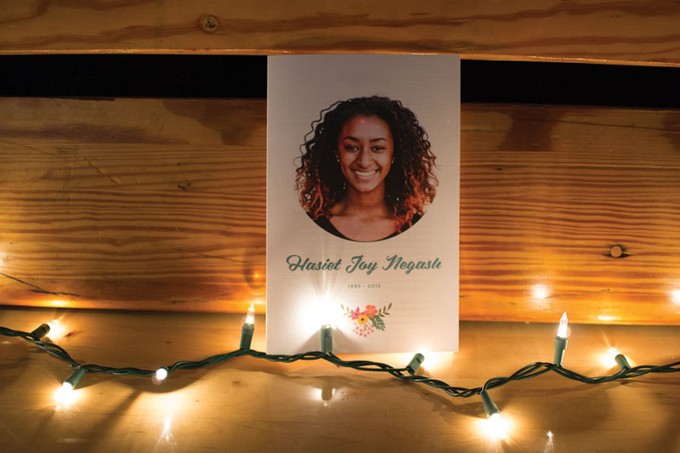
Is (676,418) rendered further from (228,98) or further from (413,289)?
(228,98)

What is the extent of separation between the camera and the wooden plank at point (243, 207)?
728 mm

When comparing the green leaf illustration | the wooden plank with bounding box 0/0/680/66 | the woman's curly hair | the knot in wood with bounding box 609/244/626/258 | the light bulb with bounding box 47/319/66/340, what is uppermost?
the wooden plank with bounding box 0/0/680/66

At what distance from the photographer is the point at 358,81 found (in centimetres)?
68

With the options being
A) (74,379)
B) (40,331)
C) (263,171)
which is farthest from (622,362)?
(40,331)

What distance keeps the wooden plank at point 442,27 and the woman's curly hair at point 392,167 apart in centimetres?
9

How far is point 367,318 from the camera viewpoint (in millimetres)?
690

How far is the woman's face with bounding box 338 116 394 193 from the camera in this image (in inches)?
27.0

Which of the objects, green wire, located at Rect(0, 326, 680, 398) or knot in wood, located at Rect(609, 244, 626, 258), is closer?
green wire, located at Rect(0, 326, 680, 398)

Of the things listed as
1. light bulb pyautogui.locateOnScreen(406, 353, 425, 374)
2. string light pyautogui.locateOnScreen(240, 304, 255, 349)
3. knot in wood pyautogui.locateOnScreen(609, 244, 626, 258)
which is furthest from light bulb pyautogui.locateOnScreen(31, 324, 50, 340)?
knot in wood pyautogui.locateOnScreen(609, 244, 626, 258)

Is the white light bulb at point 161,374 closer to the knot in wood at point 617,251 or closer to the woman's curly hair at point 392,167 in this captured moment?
the woman's curly hair at point 392,167

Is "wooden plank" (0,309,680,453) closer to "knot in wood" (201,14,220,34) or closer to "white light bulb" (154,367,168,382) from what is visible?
"white light bulb" (154,367,168,382)

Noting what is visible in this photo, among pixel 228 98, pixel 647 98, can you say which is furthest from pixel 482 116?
pixel 228 98

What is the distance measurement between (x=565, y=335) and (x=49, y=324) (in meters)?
0.73

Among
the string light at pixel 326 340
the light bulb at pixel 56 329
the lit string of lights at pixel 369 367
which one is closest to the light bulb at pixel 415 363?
the lit string of lights at pixel 369 367
